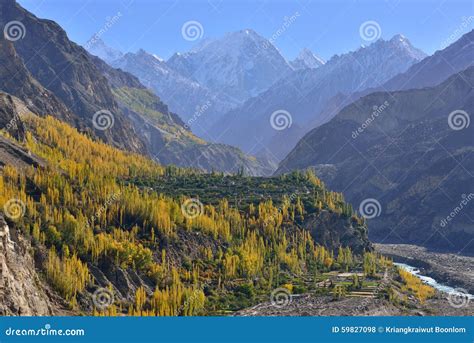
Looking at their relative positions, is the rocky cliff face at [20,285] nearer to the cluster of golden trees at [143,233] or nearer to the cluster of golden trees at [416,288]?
the cluster of golden trees at [143,233]

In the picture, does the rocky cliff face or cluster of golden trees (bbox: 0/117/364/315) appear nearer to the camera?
the rocky cliff face

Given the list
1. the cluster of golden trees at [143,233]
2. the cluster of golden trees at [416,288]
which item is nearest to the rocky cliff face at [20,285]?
the cluster of golden trees at [143,233]

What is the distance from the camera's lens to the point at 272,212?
6388 inches

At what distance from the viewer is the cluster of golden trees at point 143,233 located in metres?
94.6

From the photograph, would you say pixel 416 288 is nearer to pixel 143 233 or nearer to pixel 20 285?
pixel 143 233

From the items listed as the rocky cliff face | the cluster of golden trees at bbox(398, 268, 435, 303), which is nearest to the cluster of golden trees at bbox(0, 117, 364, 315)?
the rocky cliff face

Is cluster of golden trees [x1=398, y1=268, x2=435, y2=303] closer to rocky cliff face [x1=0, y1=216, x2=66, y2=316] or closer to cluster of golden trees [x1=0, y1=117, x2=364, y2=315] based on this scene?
cluster of golden trees [x1=0, y1=117, x2=364, y2=315]

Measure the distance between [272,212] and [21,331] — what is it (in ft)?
388

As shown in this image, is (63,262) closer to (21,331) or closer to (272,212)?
(21,331)

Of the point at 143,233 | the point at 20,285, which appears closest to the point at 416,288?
the point at 143,233

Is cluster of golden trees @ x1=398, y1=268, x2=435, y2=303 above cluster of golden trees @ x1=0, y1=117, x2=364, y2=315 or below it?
below

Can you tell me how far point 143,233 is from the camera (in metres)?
122

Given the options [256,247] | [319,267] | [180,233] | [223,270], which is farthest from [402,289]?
[180,233]

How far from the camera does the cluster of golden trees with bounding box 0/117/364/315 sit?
310 ft
